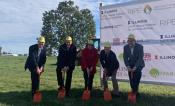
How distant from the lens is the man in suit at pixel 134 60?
15789 millimetres

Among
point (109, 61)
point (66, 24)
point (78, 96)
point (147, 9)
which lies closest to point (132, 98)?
point (109, 61)

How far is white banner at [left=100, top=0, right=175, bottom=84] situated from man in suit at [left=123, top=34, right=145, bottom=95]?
0.93 metres

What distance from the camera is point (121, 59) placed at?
18047 millimetres

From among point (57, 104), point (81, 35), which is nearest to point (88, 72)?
point (57, 104)

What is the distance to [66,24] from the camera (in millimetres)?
74625

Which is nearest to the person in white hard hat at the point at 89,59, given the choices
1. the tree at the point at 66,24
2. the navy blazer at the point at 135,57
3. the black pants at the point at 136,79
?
the navy blazer at the point at 135,57

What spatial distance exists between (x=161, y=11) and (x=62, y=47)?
371cm

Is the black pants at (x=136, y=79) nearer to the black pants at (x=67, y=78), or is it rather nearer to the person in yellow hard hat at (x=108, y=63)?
the person in yellow hard hat at (x=108, y=63)

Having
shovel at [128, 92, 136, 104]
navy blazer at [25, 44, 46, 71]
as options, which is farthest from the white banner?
navy blazer at [25, 44, 46, 71]

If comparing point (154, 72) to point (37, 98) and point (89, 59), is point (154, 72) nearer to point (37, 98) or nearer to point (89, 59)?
point (89, 59)

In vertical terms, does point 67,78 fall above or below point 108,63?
below

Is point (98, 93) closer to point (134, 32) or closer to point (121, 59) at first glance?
point (121, 59)

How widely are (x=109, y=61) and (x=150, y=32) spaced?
69.9 inches

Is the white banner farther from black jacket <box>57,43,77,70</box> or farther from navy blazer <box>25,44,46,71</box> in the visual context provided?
navy blazer <box>25,44,46,71</box>
